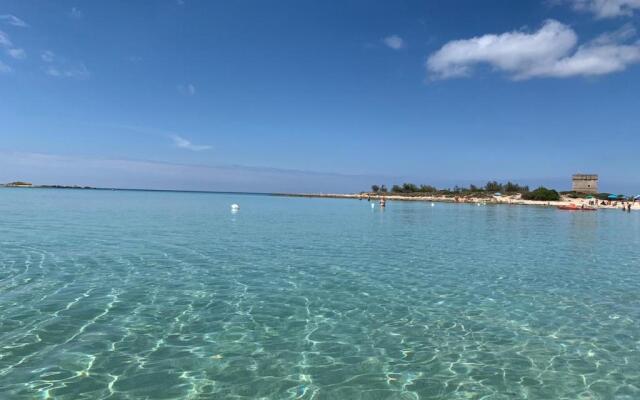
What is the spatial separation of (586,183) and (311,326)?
179 metres

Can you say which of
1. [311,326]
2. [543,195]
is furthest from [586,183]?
[311,326]

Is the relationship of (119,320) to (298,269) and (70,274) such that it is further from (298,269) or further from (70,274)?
(298,269)

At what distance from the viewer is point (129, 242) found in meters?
26.2

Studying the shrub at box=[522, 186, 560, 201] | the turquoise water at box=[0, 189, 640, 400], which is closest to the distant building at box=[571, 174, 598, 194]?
the shrub at box=[522, 186, 560, 201]

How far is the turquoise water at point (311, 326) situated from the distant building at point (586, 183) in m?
162

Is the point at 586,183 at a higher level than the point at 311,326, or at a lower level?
higher

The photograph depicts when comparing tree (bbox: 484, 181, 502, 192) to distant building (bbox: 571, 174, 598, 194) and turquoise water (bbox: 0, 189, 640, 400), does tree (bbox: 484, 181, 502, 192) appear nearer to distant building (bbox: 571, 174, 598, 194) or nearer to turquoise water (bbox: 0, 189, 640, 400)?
distant building (bbox: 571, 174, 598, 194)

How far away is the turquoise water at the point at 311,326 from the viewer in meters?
7.98

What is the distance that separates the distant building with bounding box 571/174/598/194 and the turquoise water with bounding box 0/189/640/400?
6368 inches

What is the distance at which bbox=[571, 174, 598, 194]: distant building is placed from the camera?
15975 cm

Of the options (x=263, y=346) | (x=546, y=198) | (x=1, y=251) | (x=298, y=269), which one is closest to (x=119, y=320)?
(x=263, y=346)

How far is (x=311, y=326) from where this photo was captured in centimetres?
1123

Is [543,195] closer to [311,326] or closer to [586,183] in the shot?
[586,183]

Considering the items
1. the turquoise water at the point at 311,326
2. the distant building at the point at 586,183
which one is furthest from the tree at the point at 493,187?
the turquoise water at the point at 311,326
